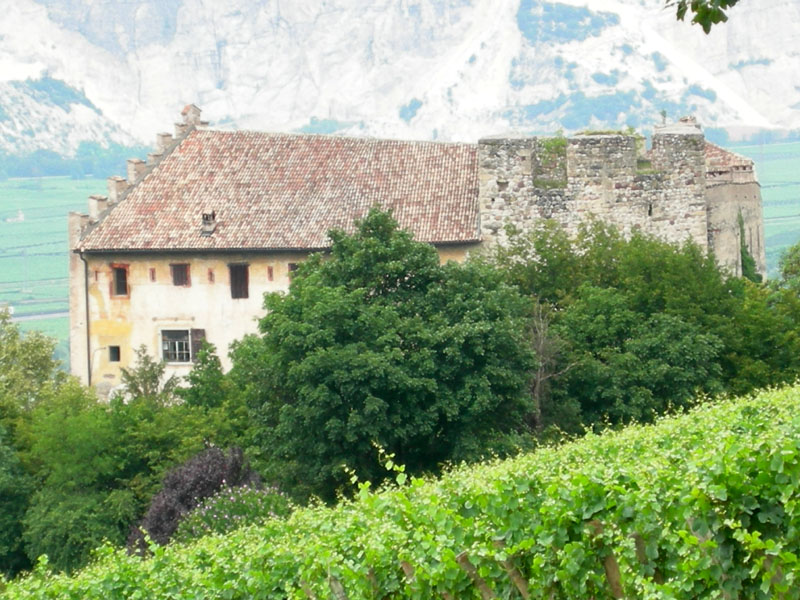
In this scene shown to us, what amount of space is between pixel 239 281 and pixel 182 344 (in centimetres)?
275

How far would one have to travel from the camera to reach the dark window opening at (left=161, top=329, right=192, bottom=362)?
54.4 meters

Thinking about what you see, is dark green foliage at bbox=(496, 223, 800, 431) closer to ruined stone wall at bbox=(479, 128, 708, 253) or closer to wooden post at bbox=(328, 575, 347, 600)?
ruined stone wall at bbox=(479, 128, 708, 253)

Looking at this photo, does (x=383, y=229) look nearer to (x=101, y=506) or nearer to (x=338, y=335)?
(x=338, y=335)

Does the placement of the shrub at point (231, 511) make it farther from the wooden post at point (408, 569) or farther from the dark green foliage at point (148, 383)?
the wooden post at point (408, 569)

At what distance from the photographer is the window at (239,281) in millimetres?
53906

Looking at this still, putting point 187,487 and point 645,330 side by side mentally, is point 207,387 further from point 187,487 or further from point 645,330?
point 645,330

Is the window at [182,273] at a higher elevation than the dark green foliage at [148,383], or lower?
higher

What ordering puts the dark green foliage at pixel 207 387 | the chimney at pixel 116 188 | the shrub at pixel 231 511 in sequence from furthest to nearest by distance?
the chimney at pixel 116 188 < the dark green foliage at pixel 207 387 < the shrub at pixel 231 511

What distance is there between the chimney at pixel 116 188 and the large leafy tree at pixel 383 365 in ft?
63.7

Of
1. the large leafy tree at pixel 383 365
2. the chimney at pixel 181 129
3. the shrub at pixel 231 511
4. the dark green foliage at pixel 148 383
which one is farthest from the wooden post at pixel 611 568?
the chimney at pixel 181 129

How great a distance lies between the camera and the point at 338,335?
3647 centimetres

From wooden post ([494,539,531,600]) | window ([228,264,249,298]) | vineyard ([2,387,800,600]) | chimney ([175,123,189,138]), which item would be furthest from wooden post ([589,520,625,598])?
chimney ([175,123,189,138])

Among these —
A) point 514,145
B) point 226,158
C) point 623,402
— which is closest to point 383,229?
point 623,402

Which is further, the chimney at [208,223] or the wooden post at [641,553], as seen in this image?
the chimney at [208,223]
